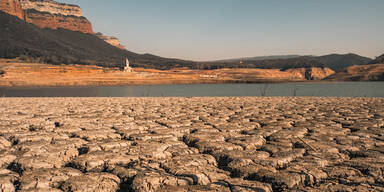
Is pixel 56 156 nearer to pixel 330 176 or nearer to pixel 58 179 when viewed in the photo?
pixel 58 179

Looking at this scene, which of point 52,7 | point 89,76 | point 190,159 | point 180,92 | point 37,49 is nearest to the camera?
point 190,159

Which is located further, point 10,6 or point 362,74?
point 10,6

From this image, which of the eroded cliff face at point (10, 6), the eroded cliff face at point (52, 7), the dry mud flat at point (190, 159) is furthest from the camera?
the eroded cliff face at point (52, 7)

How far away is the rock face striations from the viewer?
425 ft

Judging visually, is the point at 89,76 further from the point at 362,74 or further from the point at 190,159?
the point at 362,74

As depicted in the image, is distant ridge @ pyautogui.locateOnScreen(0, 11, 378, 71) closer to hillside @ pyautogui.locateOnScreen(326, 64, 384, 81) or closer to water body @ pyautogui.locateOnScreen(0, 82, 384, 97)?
hillside @ pyautogui.locateOnScreen(326, 64, 384, 81)

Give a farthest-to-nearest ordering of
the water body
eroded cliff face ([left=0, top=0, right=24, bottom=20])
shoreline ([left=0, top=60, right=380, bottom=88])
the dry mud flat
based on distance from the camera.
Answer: eroded cliff face ([left=0, top=0, right=24, bottom=20]), shoreline ([left=0, top=60, right=380, bottom=88]), the water body, the dry mud flat

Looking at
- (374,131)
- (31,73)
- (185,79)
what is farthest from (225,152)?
(185,79)

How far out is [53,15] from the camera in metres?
138

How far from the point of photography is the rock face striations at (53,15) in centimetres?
12962

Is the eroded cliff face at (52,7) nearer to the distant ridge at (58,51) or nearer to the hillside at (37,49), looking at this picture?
the distant ridge at (58,51)

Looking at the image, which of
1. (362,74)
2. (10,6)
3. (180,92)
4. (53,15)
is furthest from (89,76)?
(53,15)

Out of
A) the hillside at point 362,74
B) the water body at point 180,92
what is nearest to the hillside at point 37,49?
the water body at point 180,92

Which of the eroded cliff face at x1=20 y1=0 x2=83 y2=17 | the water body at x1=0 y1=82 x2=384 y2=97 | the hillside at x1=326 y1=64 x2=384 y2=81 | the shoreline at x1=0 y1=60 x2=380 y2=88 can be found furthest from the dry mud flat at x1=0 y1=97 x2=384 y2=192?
the eroded cliff face at x1=20 y1=0 x2=83 y2=17
